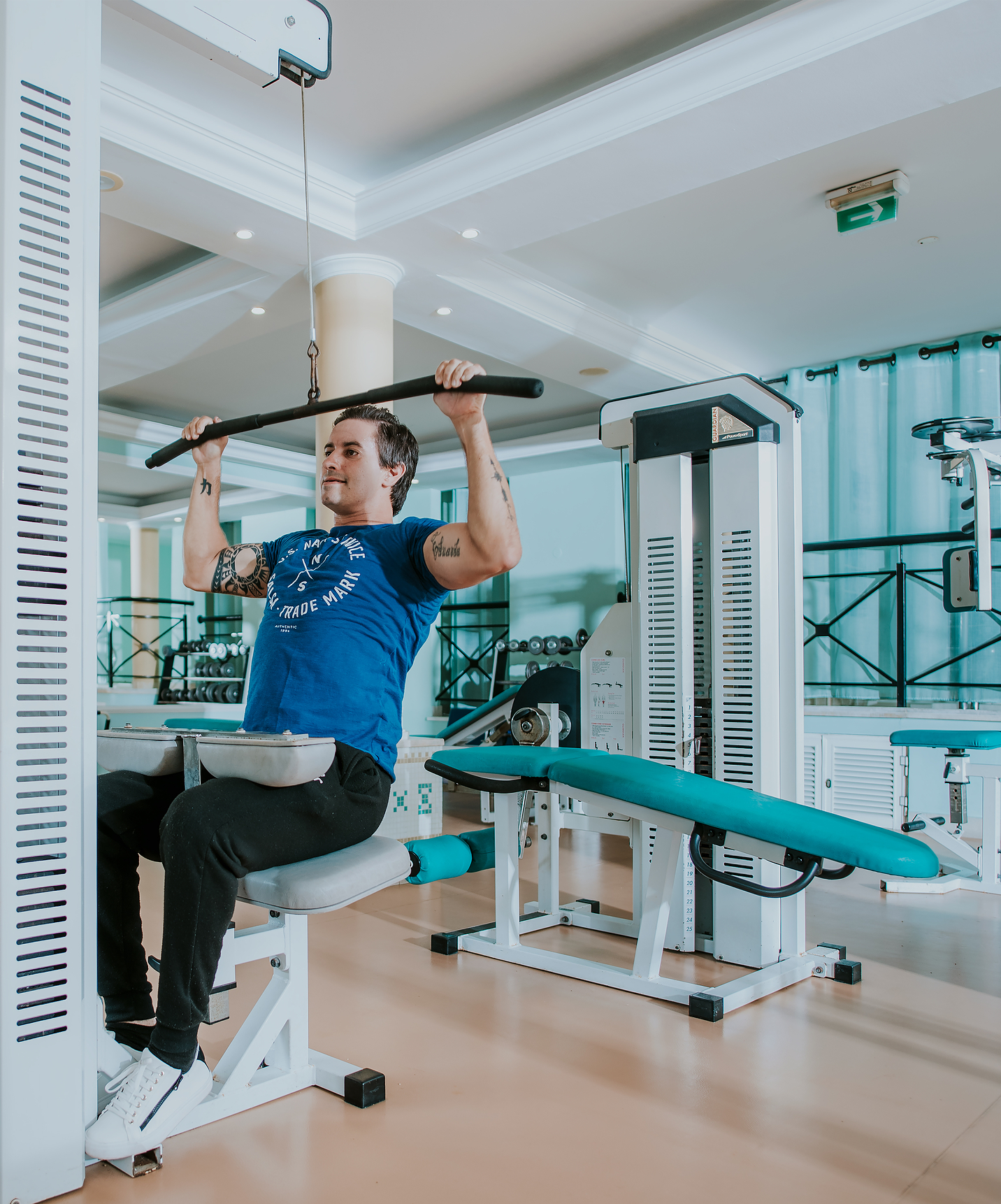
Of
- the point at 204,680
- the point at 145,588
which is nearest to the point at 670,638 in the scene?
the point at 204,680

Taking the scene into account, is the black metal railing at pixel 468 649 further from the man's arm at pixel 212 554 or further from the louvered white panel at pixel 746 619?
the man's arm at pixel 212 554

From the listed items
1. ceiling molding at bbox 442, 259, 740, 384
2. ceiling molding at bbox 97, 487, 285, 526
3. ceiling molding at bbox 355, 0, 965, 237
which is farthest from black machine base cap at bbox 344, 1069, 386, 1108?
ceiling molding at bbox 97, 487, 285, 526

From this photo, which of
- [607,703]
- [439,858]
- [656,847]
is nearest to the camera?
[656,847]

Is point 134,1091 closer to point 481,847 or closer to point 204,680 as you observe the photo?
point 481,847

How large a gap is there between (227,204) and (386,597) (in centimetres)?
256

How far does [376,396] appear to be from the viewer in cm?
192

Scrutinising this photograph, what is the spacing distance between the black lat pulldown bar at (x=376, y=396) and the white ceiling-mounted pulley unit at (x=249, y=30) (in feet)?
2.34

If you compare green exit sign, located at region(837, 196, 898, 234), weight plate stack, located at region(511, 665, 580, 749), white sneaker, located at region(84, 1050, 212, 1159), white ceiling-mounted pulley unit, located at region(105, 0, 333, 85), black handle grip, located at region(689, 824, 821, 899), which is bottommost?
white sneaker, located at region(84, 1050, 212, 1159)

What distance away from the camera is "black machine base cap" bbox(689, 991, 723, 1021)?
2408 mm

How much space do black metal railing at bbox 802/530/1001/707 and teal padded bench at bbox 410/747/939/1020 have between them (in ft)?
10.3

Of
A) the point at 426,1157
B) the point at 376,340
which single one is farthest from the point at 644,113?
the point at 426,1157

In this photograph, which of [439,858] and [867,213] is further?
[867,213]

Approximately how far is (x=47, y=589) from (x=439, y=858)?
4.77 feet

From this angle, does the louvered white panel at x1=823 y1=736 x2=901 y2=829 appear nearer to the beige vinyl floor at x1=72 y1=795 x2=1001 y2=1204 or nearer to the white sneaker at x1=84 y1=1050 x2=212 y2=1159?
the beige vinyl floor at x1=72 y1=795 x2=1001 y2=1204
